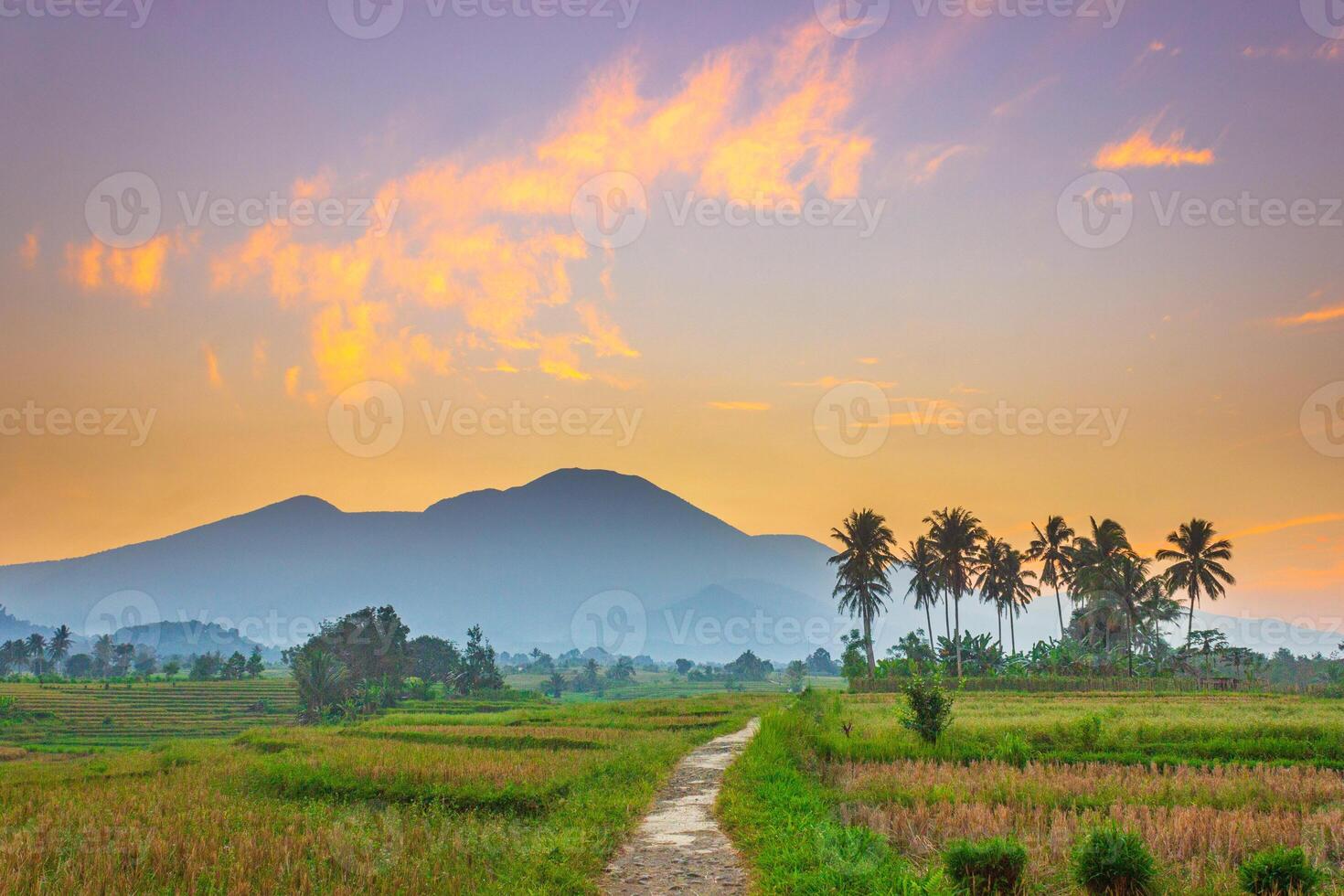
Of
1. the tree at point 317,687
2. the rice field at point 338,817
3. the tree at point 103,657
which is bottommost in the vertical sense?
the tree at point 103,657

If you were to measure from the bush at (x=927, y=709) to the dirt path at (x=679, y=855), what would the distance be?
8880mm

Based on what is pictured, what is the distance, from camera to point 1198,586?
72.8 metres

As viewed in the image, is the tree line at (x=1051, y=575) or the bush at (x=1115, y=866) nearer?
the bush at (x=1115, y=866)

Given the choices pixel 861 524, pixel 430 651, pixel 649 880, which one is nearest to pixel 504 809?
pixel 649 880

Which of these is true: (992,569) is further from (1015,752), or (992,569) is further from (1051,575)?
(1015,752)

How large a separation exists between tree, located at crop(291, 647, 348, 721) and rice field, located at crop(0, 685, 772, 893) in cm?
4920

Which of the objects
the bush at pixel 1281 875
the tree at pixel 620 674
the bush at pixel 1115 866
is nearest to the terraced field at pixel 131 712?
the bush at pixel 1115 866

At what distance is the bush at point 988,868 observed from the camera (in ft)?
33.5

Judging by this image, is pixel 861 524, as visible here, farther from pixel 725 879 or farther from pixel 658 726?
pixel 725 879

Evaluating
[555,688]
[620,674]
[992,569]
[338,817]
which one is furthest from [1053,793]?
[620,674]

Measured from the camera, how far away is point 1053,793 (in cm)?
1684

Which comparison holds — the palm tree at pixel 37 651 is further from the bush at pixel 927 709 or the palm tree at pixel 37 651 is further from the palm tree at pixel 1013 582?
the bush at pixel 927 709

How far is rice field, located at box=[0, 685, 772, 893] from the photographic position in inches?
459

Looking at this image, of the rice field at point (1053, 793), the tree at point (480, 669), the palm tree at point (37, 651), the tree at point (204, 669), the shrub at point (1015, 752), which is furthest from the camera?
the palm tree at point (37, 651)
